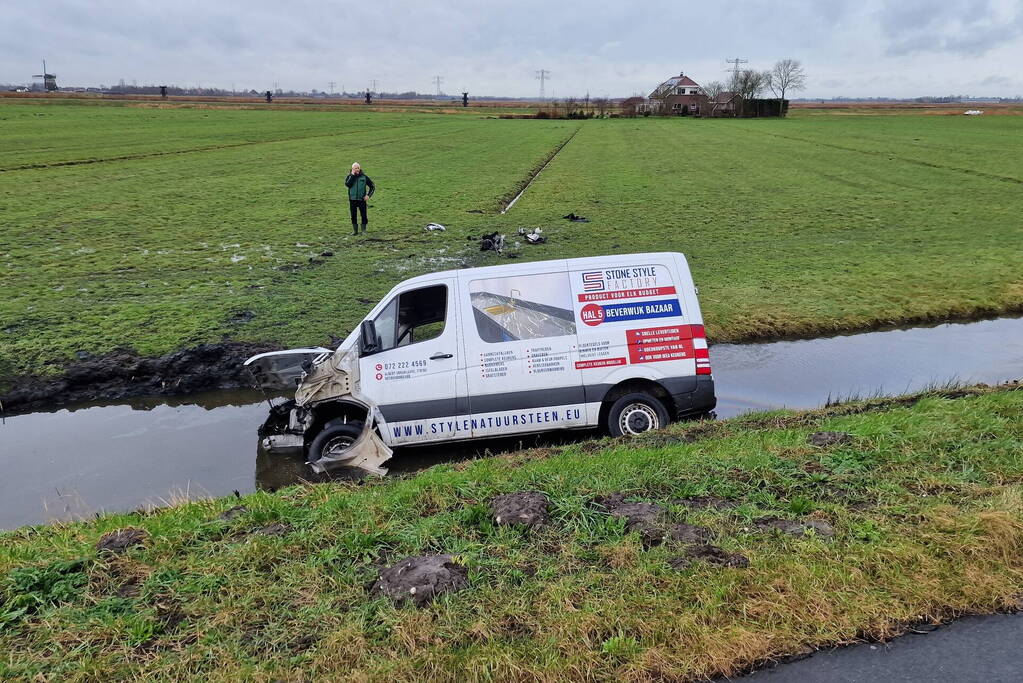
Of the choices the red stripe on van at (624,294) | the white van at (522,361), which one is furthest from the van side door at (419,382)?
the red stripe on van at (624,294)

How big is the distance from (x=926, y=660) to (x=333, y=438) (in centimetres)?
637

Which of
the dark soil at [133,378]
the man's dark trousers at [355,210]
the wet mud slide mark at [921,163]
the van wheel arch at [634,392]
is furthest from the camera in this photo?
the wet mud slide mark at [921,163]

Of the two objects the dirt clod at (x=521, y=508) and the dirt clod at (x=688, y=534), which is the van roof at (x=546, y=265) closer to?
the dirt clod at (x=521, y=508)

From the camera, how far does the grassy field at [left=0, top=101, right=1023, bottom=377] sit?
14.4 meters

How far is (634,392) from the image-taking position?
8.87 meters

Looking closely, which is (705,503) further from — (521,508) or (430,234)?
(430,234)

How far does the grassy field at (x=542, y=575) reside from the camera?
425 cm

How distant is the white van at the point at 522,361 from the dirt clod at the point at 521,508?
268cm

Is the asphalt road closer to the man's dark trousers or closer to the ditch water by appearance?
the ditch water

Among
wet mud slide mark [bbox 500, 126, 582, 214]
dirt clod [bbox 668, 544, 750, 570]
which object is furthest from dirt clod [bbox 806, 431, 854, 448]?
wet mud slide mark [bbox 500, 126, 582, 214]

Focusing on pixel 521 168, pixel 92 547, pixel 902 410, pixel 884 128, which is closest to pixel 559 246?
pixel 902 410

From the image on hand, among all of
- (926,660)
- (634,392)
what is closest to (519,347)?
(634,392)

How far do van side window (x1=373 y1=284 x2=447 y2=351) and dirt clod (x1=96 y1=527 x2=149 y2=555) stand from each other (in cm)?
357

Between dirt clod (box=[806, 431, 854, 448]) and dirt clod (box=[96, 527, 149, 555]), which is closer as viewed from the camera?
dirt clod (box=[96, 527, 149, 555])
